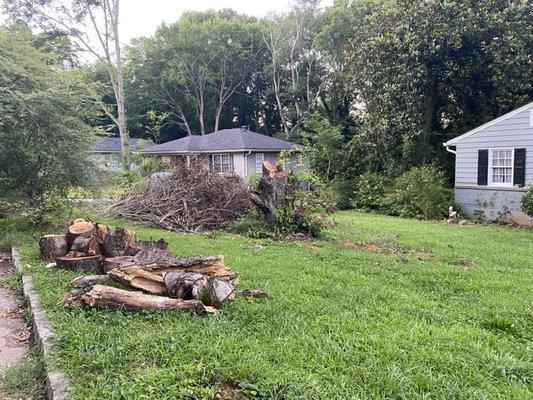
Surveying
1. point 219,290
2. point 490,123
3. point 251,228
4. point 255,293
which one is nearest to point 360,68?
point 490,123

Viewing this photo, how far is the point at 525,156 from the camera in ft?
43.2

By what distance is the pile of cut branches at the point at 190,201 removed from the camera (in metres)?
10.8

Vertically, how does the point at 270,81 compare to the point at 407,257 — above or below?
above

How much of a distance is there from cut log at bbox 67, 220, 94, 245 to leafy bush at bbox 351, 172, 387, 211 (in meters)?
12.6

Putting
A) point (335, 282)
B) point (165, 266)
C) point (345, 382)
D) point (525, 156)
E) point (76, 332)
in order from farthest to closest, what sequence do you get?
point (525, 156) < point (335, 282) < point (165, 266) < point (76, 332) < point (345, 382)

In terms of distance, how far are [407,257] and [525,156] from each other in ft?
27.6

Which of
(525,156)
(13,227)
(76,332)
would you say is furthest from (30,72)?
(525,156)

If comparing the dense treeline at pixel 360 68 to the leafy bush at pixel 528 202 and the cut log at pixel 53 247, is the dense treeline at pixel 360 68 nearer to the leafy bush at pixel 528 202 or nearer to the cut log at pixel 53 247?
the cut log at pixel 53 247

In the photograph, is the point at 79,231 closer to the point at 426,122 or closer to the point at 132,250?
the point at 132,250

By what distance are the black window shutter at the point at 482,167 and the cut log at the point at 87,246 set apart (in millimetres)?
12711

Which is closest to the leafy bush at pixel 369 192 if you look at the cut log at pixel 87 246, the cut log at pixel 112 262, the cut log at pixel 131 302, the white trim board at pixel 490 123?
the white trim board at pixel 490 123

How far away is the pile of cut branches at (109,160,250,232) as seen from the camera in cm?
1078

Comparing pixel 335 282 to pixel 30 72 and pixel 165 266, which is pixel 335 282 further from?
pixel 30 72

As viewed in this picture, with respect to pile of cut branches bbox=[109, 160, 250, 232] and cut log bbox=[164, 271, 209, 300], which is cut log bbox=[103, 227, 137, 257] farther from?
pile of cut branches bbox=[109, 160, 250, 232]
